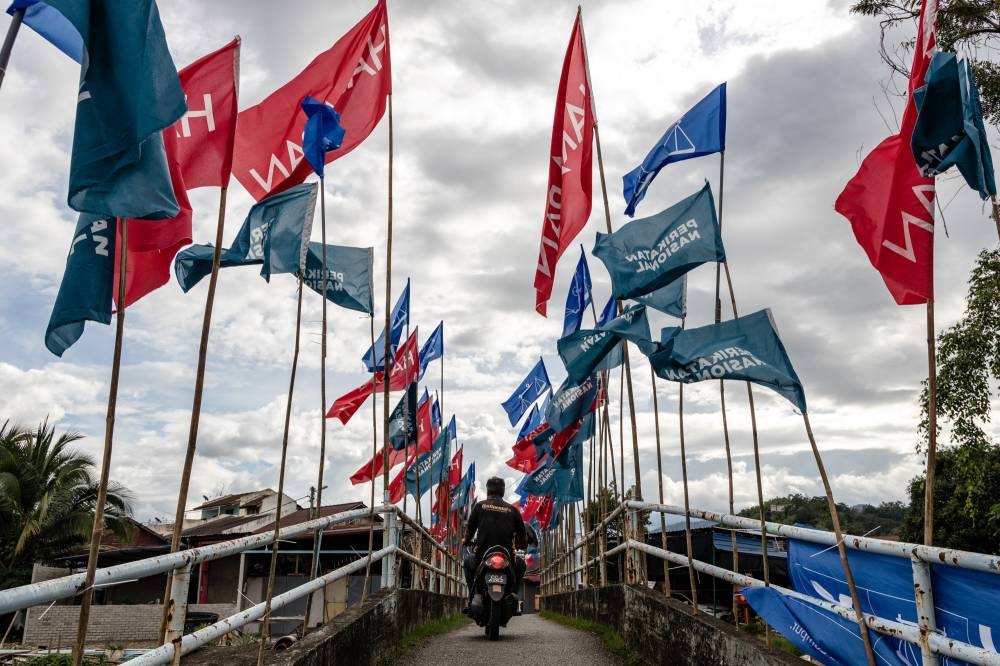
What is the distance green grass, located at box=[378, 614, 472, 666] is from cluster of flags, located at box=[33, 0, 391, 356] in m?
3.35

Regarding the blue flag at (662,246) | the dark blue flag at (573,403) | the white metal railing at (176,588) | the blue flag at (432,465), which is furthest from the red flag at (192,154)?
the blue flag at (432,465)

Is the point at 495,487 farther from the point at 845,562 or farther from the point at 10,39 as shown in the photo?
the point at 10,39

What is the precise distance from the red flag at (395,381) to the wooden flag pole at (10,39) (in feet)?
31.7

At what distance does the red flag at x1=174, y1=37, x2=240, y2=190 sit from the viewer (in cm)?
493

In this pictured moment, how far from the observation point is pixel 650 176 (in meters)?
7.67

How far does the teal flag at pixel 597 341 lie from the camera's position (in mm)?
7020

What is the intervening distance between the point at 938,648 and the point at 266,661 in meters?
3.23

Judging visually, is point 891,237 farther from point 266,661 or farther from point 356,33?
point 356,33

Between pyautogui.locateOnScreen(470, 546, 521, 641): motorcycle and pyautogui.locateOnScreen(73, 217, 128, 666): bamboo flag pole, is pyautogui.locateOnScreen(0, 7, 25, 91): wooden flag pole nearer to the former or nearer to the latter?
pyautogui.locateOnScreen(73, 217, 128, 666): bamboo flag pole

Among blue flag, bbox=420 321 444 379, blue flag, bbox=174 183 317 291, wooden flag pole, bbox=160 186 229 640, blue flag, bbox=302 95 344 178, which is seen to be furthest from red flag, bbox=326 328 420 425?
wooden flag pole, bbox=160 186 229 640

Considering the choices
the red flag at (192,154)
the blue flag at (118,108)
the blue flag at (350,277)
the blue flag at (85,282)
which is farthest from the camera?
the blue flag at (350,277)

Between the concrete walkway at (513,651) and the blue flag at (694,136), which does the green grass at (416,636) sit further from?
the blue flag at (694,136)

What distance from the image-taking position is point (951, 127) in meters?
3.65

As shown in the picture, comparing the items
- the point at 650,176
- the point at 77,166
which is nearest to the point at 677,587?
the point at 650,176
